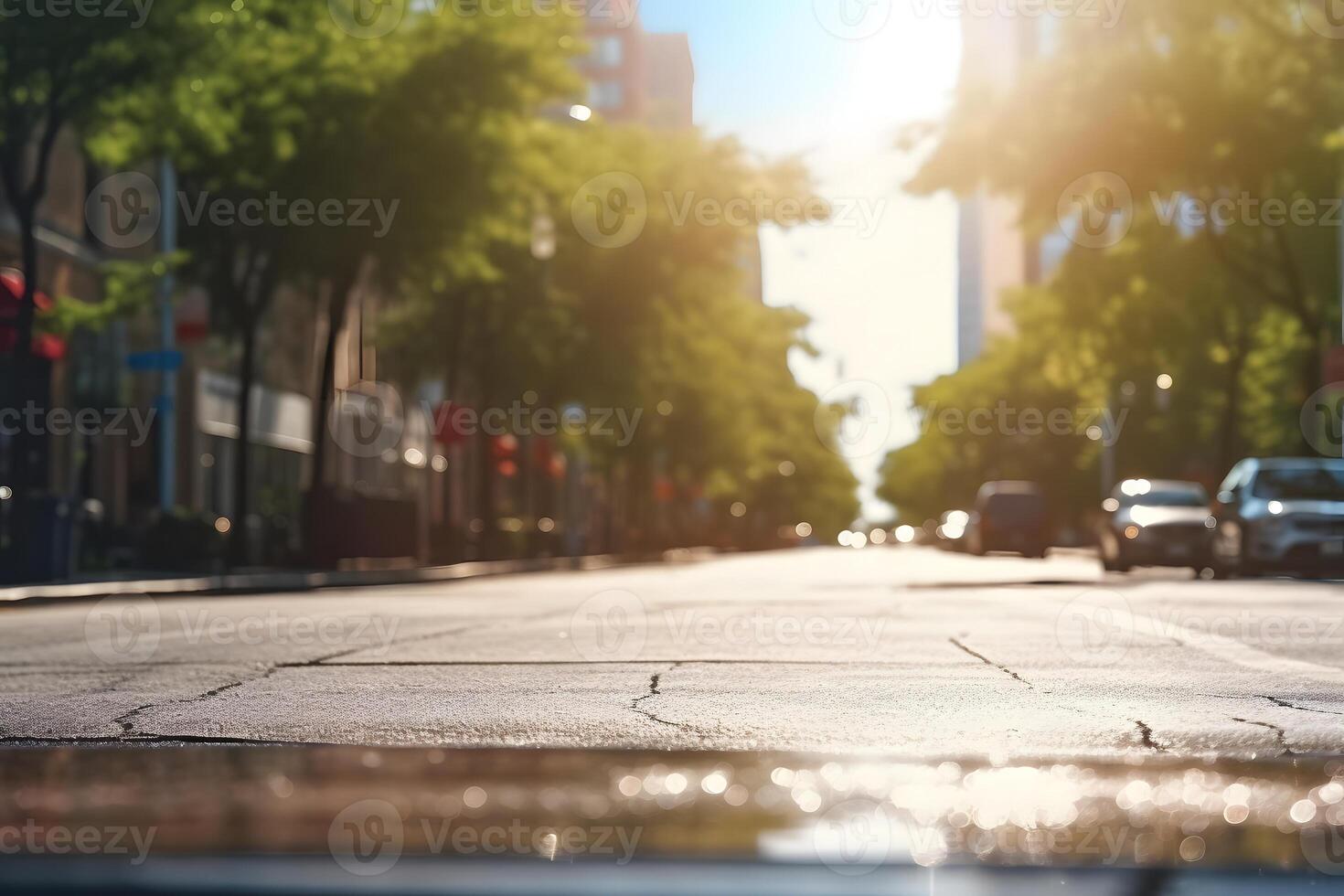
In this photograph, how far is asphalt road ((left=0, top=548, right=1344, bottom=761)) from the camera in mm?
6438

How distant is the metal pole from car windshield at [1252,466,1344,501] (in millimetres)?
17355

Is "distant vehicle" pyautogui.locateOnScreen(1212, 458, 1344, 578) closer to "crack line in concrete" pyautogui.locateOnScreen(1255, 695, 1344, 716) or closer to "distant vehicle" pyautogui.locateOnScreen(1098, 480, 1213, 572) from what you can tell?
"distant vehicle" pyautogui.locateOnScreen(1098, 480, 1213, 572)

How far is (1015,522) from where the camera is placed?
2115 inches

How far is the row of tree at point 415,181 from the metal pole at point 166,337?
40cm

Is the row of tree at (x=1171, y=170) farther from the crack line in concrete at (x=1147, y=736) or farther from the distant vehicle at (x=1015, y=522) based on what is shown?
the crack line in concrete at (x=1147, y=736)

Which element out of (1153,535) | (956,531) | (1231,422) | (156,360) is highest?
(156,360)

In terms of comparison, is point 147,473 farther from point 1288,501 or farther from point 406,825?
point 406,825

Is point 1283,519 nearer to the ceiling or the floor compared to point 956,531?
nearer to the ceiling

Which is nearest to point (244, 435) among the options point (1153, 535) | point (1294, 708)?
point (1153, 535)

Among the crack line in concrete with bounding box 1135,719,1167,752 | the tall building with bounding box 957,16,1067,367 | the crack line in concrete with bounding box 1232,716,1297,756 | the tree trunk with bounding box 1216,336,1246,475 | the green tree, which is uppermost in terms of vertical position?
the tall building with bounding box 957,16,1067,367

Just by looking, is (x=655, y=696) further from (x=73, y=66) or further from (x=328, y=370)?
(x=328, y=370)

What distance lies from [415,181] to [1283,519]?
14015mm

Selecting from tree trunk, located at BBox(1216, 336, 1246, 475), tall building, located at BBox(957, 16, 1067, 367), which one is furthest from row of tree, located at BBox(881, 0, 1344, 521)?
tall building, located at BBox(957, 16, 1067, 367)

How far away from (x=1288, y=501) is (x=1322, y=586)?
3.73 meters
